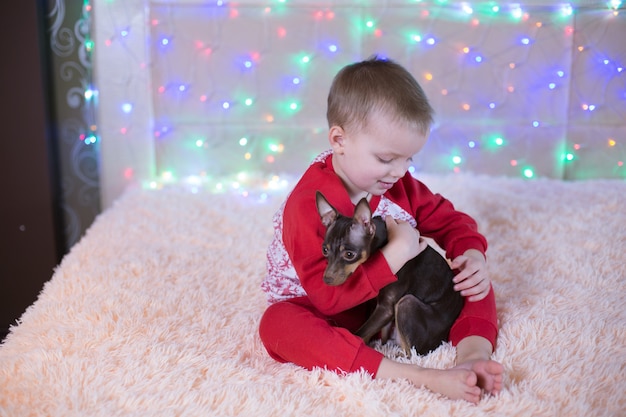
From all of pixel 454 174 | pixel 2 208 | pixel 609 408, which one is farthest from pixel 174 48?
pixel 609 408

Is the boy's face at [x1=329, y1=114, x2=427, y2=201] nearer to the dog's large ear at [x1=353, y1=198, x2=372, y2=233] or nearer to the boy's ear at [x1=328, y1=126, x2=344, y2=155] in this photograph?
the boy's ear at [x1=328, y1=126, x2=344, y2=155]

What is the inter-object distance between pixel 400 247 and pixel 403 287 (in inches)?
4.3

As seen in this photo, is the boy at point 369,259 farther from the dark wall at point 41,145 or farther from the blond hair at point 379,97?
the dark wall at point 41,145

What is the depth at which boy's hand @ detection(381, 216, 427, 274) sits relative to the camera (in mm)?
1155

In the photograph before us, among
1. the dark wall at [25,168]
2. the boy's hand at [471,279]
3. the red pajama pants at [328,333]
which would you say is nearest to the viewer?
the red pajama pants at [328,333]

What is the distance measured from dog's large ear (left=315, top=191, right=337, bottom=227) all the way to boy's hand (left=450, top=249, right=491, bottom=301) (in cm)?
31

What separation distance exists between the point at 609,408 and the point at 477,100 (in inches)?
70.2

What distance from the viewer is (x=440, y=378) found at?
1070mm

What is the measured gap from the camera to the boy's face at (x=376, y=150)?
1.20 m

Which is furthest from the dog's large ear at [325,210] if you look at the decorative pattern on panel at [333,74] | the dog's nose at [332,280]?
the decorative pattern on panel at [333,74]

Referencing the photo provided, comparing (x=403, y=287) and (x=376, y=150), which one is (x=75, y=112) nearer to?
(x=376, y=150)

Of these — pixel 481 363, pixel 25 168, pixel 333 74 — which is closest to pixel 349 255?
pixel 481 363

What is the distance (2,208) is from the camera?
7.63ft

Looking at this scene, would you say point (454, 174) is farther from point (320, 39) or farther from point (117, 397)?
point (117, 397)
